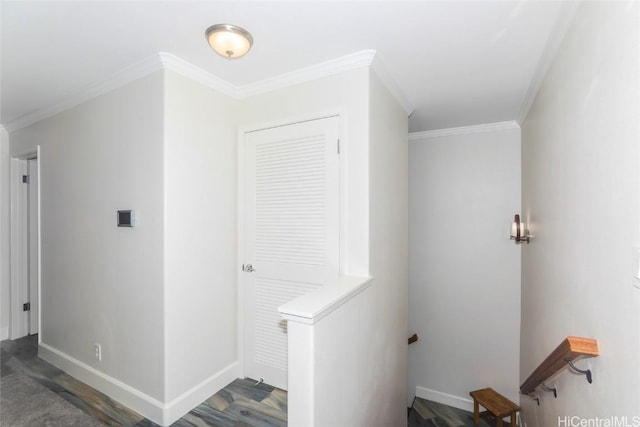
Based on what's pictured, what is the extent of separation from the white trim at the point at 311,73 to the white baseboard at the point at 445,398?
3.67m

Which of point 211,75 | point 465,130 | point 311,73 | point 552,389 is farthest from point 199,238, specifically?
point 465,130

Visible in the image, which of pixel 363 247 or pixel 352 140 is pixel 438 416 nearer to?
pixel 363 247

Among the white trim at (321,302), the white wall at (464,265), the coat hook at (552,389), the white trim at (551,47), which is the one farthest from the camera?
the white wall at (464,265)

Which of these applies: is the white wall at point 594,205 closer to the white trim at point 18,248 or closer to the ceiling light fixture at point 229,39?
the ceiling light fixture at point 229,39

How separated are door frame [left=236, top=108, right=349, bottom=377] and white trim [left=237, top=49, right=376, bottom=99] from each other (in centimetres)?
25

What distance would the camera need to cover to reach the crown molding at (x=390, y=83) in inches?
80.5

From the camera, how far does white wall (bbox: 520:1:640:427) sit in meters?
0.98

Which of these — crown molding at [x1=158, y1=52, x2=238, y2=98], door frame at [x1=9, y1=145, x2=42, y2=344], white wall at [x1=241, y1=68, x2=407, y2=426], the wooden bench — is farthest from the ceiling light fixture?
the wooden bench

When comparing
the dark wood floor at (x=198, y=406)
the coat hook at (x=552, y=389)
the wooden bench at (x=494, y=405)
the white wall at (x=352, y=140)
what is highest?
the white wall at (x=352, y=140)

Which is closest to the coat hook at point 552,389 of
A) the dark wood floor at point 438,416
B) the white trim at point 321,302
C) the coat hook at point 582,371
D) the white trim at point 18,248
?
the coat hook at point 582,371

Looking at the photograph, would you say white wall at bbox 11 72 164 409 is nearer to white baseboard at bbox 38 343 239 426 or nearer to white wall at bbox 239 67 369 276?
white baseboard at bbox 38 343 239 426

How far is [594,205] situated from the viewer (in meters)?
1.26

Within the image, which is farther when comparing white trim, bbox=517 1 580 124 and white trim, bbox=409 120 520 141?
Answer: white trim, bbox=409 120 520 141

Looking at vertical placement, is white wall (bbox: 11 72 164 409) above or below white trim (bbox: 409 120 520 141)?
below
